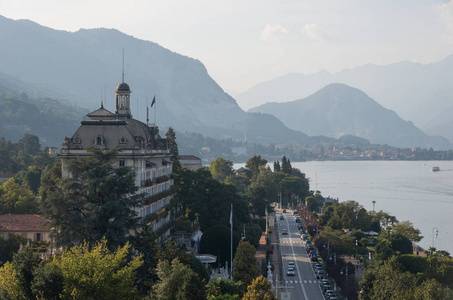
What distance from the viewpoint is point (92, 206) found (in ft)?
130

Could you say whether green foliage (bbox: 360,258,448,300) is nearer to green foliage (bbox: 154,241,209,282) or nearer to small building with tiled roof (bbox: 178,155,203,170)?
green foliage (bbox: 154,241,209,282)

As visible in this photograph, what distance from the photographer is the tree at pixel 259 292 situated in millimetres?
33188

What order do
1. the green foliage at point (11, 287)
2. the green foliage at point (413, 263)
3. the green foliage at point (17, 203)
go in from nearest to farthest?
the green foliage at point (11, 287)
the green foliage at point (413, 263)
the green foliage at point (17, 203)

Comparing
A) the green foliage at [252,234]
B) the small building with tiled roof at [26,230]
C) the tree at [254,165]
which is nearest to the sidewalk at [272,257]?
the green foliage at [252,234]

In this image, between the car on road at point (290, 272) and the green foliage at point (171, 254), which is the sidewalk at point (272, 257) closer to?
the car on road at point (290, 272)

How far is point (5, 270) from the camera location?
29.5 metres

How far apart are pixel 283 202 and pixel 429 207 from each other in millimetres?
33354

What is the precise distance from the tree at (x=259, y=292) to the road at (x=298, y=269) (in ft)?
38.5

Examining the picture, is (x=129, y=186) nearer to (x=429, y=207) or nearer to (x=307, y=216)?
(x=307, y=216)

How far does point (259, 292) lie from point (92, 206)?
11.9 meters

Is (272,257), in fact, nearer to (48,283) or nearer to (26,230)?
(26,230)

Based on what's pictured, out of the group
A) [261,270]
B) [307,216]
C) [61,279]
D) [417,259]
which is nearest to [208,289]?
[61,279]

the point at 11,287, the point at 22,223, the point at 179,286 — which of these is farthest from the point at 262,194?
the point at 11,287

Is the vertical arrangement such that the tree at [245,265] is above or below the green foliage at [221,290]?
below
